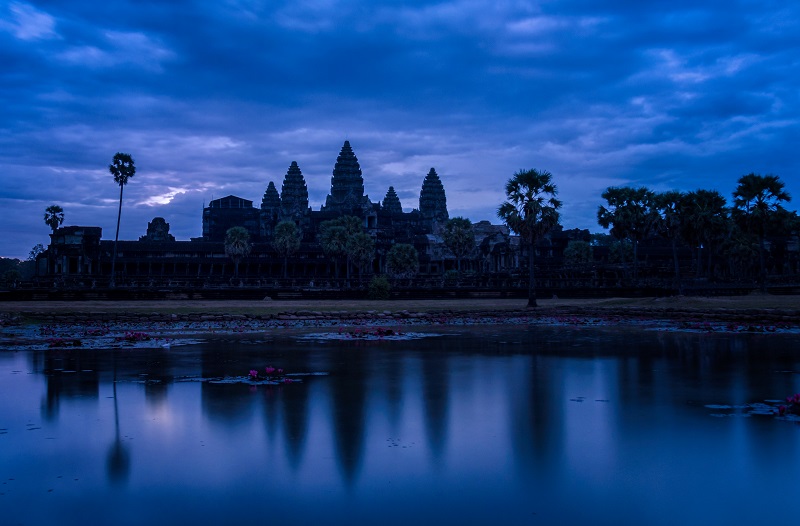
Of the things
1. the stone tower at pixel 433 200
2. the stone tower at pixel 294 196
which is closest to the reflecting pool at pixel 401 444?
the stone tower at pixel 294 196

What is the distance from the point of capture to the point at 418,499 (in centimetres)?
716

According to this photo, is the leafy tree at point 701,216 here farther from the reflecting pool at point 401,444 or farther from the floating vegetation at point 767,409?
the floating vegetation at point 767,409

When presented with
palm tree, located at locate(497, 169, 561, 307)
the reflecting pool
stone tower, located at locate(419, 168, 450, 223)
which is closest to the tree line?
palm tree, located at locate(497, 169, 561, 307)

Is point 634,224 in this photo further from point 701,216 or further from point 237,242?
point 237,242

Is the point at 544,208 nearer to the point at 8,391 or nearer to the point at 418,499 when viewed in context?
the point at 8,391

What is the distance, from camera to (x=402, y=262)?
96438 mm

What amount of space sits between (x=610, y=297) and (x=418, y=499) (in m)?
57.4

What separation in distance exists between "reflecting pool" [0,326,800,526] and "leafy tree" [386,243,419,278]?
78252mm

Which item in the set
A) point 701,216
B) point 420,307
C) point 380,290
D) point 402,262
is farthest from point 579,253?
point 420,307

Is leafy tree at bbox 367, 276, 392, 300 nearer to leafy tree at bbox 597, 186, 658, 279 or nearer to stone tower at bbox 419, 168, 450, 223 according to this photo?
leafy tree at bbox 597, 186, 658, 279

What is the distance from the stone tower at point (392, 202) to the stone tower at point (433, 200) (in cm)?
764

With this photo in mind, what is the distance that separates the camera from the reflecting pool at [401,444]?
6902mm

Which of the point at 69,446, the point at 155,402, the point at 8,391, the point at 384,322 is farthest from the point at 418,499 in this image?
the point at 384,322

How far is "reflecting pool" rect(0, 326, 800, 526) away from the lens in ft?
22.6
